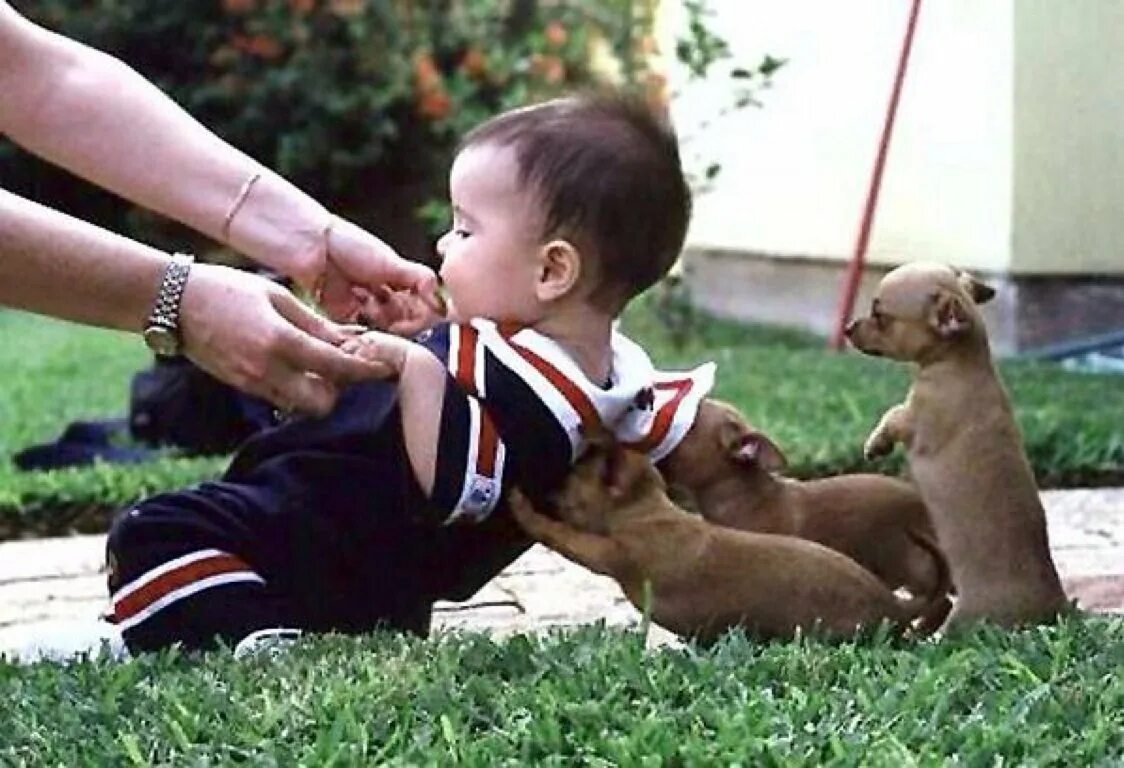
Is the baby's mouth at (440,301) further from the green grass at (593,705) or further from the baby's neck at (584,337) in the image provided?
the green grass at (593,705)

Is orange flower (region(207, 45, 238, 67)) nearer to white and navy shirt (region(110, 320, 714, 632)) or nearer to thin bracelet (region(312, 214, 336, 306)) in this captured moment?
thin bracelet (region(312, 214, 336, 306))

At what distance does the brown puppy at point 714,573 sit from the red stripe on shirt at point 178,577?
0.47 metres

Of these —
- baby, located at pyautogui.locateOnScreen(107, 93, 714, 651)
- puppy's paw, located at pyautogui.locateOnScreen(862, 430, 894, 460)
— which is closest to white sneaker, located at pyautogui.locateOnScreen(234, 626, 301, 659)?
baby, located at pyautogui.locateOnScreen(107, 93, 714, 651)

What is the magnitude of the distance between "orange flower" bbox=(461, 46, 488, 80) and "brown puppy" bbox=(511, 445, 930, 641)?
8844 mm

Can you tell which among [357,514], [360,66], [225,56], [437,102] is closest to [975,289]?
[357,514]

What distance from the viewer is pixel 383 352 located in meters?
2.77

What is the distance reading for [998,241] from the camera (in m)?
7.50

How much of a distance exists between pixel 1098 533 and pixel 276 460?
1768mm

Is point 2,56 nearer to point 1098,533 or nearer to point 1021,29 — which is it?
point 1098,533

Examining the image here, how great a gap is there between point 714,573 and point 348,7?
30.0ft

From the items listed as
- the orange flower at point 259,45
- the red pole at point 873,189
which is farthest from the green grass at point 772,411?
the orange flower at point 259,45

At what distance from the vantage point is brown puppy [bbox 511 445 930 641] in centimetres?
264

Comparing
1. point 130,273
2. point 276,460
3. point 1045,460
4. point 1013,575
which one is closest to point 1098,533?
point 1045,460

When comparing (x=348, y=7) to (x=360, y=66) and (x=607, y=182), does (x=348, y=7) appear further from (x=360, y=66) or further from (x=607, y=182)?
A: (x=607, y=182)
